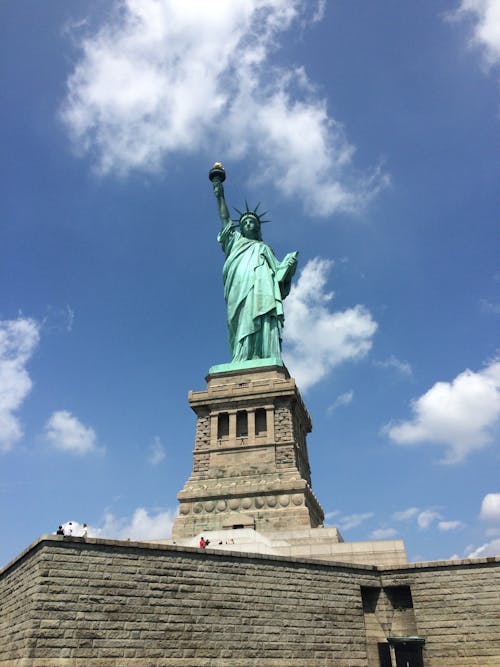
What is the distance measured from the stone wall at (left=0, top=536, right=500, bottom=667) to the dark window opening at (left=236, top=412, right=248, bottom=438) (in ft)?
36.3

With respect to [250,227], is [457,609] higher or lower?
lower

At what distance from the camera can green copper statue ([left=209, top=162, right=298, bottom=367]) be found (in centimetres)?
2856

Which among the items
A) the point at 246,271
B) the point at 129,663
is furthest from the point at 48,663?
the point at 246,271

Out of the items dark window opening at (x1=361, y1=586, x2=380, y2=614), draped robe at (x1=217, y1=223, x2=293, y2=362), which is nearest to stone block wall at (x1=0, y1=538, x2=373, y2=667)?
dark window opening at (x1=361, y1=586, x2=380, y2=614)

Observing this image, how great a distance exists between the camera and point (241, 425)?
25391mm

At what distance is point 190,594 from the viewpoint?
1236cm

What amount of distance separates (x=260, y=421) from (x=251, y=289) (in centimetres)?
782

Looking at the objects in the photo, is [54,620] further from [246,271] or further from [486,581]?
[246,271]

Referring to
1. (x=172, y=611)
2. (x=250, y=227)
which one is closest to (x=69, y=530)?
(x=172, y=611)

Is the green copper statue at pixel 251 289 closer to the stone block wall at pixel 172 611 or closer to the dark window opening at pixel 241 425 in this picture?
the dark window opening at pixel 241 425

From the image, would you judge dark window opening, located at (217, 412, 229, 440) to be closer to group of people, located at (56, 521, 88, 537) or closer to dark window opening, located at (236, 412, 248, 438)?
dark window opening, located at (236, 412, 248, 438)

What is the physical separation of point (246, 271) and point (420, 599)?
64.7 feet

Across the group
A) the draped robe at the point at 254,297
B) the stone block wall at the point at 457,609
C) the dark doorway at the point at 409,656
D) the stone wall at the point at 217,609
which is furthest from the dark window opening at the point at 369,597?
the draped robe at the point at 254,297

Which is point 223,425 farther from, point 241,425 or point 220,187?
point 220,187
